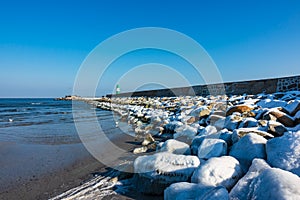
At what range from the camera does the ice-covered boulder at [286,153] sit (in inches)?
64.2

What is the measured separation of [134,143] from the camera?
15.1 feet

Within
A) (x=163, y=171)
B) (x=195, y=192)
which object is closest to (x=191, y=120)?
(x=163, y=171)

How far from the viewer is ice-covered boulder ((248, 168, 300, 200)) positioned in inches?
44.6

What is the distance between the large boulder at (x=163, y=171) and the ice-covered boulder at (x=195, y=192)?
332mm

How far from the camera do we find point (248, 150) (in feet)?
6.97

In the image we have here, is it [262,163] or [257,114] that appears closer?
[262,163]

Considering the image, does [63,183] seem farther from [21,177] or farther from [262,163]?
[262,163]

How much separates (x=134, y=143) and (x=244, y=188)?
3308 millimetres

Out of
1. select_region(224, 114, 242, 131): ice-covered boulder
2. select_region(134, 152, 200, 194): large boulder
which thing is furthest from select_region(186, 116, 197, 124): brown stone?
select_region(134, 152, 200, 194): large boulder

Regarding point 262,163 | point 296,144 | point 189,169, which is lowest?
point 189,169

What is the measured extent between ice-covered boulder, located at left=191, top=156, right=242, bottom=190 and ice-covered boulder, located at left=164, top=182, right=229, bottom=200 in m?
0.15

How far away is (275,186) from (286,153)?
2.15ft

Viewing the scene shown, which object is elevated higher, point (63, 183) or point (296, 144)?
point (296, 144)

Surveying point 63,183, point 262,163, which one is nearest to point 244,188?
point 262,163
